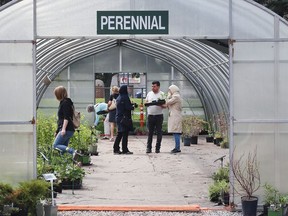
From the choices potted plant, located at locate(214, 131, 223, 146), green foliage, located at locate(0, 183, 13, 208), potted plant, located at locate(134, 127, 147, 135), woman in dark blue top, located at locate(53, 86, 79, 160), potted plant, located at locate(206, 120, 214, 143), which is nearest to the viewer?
green foliage, located at locate(0, 183, 13, 208)

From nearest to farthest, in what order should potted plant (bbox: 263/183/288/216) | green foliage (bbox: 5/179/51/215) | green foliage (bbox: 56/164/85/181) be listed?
green foliage (bbox: 5/179/51/215), potted plant (bbox: 263/183/288/216), green foliage (bbox: 56/164/85/181)

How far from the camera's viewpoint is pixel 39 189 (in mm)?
8234

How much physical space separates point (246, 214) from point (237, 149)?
0.99m

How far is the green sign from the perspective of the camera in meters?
9.12

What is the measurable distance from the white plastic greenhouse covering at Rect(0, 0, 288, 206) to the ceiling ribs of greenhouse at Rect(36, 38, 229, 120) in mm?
6291

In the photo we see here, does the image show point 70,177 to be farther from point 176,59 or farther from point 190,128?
point 176,59

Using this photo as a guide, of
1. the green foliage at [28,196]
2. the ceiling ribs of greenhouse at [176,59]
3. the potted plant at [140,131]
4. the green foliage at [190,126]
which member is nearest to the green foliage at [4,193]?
the green foliage at [28,196]

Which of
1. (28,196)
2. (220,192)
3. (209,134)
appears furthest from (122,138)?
(28,196)

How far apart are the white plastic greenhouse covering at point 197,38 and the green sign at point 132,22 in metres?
0.07

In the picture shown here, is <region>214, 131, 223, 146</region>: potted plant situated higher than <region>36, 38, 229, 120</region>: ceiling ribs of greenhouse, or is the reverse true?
<region>36, 38, 229, 120</region>: ceiling ribs of greenhouse

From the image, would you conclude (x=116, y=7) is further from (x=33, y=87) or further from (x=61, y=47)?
Answer: (x=61, y=47)

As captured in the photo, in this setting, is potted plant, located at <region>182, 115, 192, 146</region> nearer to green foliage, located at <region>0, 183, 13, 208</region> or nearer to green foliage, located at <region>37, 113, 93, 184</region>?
green foliage, located at <region>37, 113, 93, 184</region>

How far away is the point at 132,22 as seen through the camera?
9.14m

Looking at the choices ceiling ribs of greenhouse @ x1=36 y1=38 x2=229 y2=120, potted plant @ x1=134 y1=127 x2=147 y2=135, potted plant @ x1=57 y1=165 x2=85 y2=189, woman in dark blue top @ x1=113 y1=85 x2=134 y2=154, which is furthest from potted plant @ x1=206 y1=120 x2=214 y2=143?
potted plant @ x1=57 y1=165 x2=85 y2=189
